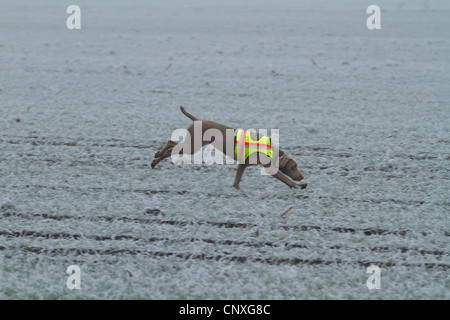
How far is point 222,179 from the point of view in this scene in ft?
10.3

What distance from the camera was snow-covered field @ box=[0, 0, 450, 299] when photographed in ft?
7.07

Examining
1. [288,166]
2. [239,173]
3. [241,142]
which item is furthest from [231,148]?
[288,166]

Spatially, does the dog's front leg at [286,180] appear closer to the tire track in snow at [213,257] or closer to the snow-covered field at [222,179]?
the snow-covered field at [222,179]

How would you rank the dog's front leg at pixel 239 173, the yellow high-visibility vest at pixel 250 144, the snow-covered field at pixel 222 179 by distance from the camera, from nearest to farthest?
the snow-covered field at pixel 222 179, the yellow high-visibility vest at pixel 250 144, the dog's front leg at pixel 239 173

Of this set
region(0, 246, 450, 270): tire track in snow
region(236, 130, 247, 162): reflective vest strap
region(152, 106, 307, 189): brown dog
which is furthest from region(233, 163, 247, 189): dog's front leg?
region(0, 246, 450, 270): tire track in snow

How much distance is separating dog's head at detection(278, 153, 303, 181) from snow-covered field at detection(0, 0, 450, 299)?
0.44 ft

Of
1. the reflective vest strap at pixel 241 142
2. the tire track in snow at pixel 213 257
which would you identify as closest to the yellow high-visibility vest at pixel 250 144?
the reflective vest strap at pixel 241 142

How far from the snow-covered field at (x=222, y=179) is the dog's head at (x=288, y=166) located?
5.2 inches

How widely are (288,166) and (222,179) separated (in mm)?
510

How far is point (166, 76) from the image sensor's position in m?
5.94

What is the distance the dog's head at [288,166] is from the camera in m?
2.80
